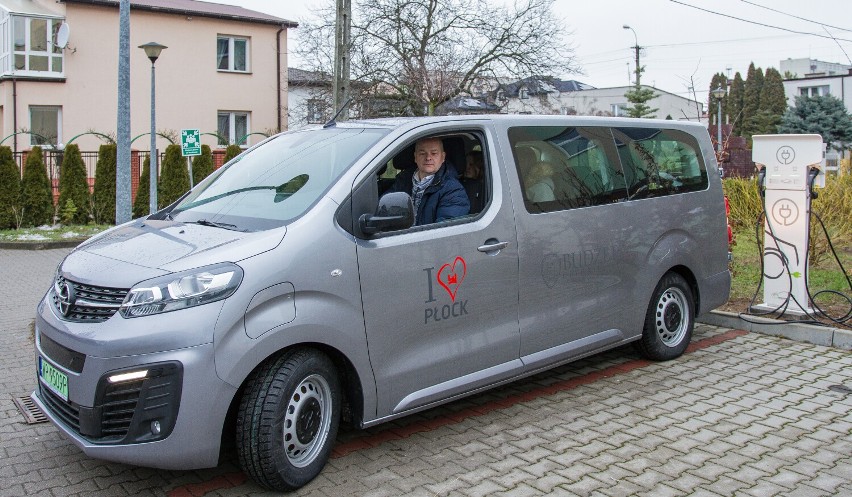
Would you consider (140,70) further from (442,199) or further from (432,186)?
(442,199)

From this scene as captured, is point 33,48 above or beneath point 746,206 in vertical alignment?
above

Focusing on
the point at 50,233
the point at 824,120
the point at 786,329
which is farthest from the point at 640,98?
the point at 786,329

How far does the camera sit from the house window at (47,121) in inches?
1208

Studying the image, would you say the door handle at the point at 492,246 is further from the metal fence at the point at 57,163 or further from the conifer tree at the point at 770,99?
the conifer tree at the point at 770,99

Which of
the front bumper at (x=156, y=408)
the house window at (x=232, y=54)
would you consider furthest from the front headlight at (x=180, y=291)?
the house window at (x=232, y=54)

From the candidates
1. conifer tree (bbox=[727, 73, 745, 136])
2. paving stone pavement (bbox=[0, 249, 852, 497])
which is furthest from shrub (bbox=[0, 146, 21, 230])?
conifer tree (bbox=[727, 73, 745, 136])

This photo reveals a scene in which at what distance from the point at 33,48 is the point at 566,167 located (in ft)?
101

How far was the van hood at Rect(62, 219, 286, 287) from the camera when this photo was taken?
3879 millimetres

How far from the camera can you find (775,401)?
18.5ft

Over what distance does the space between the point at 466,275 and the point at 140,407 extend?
2.01m

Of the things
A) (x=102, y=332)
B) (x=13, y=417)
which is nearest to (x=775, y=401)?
(x=102, y=332)

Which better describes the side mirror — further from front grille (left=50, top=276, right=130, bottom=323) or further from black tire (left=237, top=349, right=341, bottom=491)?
front grille (left=50, top=276, right=130, bottom=323)

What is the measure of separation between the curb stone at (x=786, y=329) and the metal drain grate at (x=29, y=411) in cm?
572

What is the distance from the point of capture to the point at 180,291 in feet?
12.3
